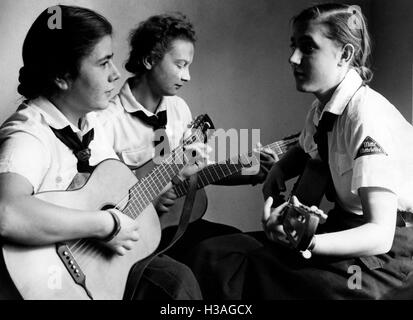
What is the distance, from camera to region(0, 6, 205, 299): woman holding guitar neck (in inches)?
41.3

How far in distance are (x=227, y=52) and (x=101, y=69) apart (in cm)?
40

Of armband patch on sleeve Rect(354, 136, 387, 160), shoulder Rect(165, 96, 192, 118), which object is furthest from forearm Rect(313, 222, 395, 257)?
shoulder Rect(165, 96, 192, 118)

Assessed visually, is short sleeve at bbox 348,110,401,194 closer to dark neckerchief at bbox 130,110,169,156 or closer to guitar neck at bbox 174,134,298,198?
guitar neck at bbox 174,134,298,198

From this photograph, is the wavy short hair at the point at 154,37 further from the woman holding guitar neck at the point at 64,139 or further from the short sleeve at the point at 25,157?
the short sleeve at the point at 25,157

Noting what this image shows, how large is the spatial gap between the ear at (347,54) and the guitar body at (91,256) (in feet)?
1.64

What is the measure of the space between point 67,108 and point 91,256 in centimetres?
30

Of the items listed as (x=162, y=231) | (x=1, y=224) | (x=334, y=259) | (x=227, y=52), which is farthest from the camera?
(x=227, y=52)

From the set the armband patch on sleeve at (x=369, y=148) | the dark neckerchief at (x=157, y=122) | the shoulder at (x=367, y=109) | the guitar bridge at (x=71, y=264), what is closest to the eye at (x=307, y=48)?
the shoulder at (x=367, y=109)

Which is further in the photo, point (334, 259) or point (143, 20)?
point (143, 20)

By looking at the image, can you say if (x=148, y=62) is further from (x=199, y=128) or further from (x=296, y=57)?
(x=296, y=57)
